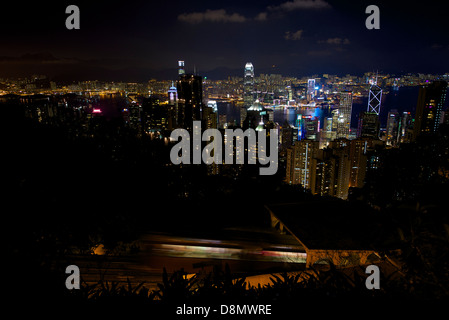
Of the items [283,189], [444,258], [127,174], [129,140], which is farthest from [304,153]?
[444,258]

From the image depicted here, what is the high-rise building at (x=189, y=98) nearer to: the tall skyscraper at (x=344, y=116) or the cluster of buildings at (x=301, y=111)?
the cluster of buildings at (x=301, y=111)

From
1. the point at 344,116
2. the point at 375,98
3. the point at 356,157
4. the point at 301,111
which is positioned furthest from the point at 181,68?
the point at 375,98

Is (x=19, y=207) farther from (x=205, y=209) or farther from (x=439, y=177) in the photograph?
(x=439, y=177)

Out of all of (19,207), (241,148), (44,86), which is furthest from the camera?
(241,148)

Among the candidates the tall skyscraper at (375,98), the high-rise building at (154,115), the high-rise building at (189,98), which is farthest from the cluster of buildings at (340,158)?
the tall skyscraper at (375,98)

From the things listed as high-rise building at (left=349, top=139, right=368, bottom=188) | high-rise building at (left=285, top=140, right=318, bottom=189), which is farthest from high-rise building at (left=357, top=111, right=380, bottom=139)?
high-rise building at (left=285, top=140, right=318, bottom=189)

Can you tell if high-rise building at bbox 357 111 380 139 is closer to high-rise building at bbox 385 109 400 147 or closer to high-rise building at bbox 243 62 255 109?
high-rise building at bbox 385 109 400 147

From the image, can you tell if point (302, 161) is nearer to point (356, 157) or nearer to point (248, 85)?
point (356, 157)
